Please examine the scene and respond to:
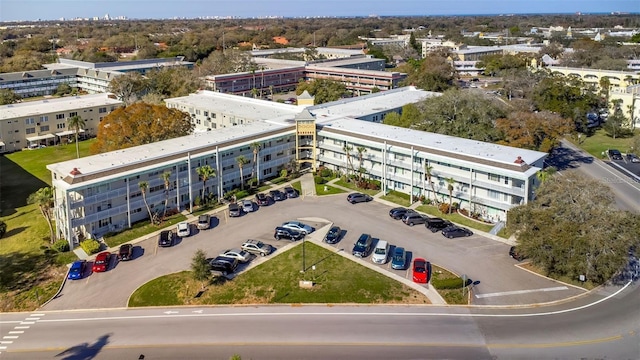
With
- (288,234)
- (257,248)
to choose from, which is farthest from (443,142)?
(257,248)

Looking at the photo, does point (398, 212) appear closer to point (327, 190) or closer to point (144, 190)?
point (327, 190)

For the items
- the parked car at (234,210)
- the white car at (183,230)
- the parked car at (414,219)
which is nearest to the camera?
the white car at (183,230)

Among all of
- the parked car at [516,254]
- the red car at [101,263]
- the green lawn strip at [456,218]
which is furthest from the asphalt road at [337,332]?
the green lawn strip at [456,218]

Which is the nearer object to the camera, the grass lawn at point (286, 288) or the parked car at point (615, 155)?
the grass lawn at point (286, 288)

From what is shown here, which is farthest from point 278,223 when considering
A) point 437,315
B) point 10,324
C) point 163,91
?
point 163,91

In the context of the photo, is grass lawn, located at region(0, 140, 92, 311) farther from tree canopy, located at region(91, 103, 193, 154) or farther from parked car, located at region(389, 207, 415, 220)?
parked car, located at region(389, 207, 415, 220)

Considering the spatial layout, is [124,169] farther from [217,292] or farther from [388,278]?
[388,278]

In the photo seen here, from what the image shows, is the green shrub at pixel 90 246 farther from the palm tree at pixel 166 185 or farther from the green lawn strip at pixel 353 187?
the green lawn strip at pixel 353 187
